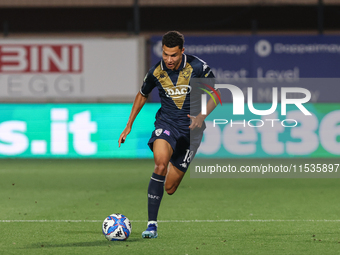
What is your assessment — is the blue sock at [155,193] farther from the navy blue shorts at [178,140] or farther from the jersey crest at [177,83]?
the jersey crest at [177,83]

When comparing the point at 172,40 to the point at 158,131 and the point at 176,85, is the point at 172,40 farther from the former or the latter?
the point at 158,131

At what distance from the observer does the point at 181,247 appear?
18.7ft

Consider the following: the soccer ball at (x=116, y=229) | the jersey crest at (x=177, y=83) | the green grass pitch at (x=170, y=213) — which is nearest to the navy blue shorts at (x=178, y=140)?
the jersey crest at (x=177, y=83)

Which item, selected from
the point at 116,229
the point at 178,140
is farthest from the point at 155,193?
the point at 178,140

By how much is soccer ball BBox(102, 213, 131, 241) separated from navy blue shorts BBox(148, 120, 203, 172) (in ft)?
2.71

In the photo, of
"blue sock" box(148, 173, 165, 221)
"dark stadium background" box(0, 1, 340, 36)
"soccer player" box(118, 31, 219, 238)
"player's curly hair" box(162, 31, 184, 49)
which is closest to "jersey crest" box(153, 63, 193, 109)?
"soccer player" box(118, 31, 219, 238)

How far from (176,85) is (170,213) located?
1985mm

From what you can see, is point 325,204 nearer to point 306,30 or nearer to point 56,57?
point 56,57

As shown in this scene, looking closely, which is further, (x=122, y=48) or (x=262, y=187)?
(x=122, y=48)

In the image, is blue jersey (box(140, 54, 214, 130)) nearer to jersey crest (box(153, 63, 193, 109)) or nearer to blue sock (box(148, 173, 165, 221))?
jersey crest (box(153, 63, 193, 109))

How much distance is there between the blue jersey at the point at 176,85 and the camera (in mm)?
6523

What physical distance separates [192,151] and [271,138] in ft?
23.4

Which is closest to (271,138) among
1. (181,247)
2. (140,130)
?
(140,130)

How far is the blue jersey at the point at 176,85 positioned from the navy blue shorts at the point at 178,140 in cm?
7
